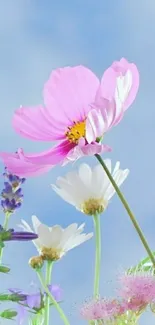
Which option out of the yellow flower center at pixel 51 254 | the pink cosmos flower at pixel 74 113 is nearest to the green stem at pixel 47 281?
the yellow flower center at pixel 51 254

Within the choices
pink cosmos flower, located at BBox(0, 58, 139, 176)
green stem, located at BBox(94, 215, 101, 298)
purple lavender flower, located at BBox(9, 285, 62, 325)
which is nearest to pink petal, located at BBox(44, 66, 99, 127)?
pink cosmos flower, located at BBox(0, 58, 139, 176)

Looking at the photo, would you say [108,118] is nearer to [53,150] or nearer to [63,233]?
[53,150]

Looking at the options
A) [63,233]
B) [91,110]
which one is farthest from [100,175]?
[91,110]

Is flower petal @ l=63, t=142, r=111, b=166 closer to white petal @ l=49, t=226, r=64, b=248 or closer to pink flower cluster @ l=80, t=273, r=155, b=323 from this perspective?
pink flower cluster @ l=80, t=273, r=155, b=323

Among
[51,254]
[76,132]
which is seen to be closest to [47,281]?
[51,254]

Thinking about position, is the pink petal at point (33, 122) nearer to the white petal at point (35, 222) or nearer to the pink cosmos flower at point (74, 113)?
the pink cosmos flower at point (74, 113)

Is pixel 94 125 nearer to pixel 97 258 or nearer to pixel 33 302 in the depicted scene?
pixel 97 258
